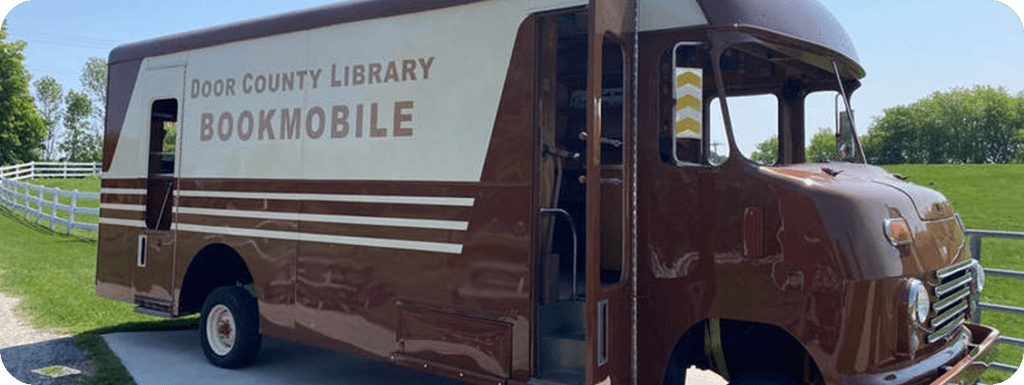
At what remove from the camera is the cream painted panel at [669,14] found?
4.00 metres

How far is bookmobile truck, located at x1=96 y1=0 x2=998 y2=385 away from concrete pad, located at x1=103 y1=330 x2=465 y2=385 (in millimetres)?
414

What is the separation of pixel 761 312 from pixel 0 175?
35489mm

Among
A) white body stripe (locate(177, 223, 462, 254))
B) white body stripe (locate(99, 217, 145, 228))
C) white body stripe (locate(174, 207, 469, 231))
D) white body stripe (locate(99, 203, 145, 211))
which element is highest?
white body stripe (locate(99, 203, 145, 211))

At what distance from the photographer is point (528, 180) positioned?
420 centimetres

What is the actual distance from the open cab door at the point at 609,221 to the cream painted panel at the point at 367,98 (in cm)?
37

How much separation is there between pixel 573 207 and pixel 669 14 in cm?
152

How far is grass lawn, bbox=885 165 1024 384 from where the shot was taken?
26.8 ft

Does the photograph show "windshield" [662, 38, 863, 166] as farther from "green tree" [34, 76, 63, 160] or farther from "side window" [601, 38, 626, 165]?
"green tree" [34, 76, 63, 160]

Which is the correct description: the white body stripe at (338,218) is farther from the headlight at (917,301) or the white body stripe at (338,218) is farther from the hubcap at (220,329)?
the headlight at (917,301)

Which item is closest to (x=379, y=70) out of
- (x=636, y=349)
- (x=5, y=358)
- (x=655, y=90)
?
(x=655, y=90)

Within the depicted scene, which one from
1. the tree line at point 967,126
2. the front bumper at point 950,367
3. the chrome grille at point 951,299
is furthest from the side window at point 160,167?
the tree line at point 967,126

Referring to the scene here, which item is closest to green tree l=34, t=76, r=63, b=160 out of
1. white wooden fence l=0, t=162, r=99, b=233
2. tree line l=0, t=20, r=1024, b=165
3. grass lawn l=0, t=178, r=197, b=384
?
tree line l=0, t=20, r=1024, b=165

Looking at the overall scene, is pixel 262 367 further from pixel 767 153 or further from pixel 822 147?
pixel 822 147

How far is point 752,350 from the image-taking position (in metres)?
4.06
